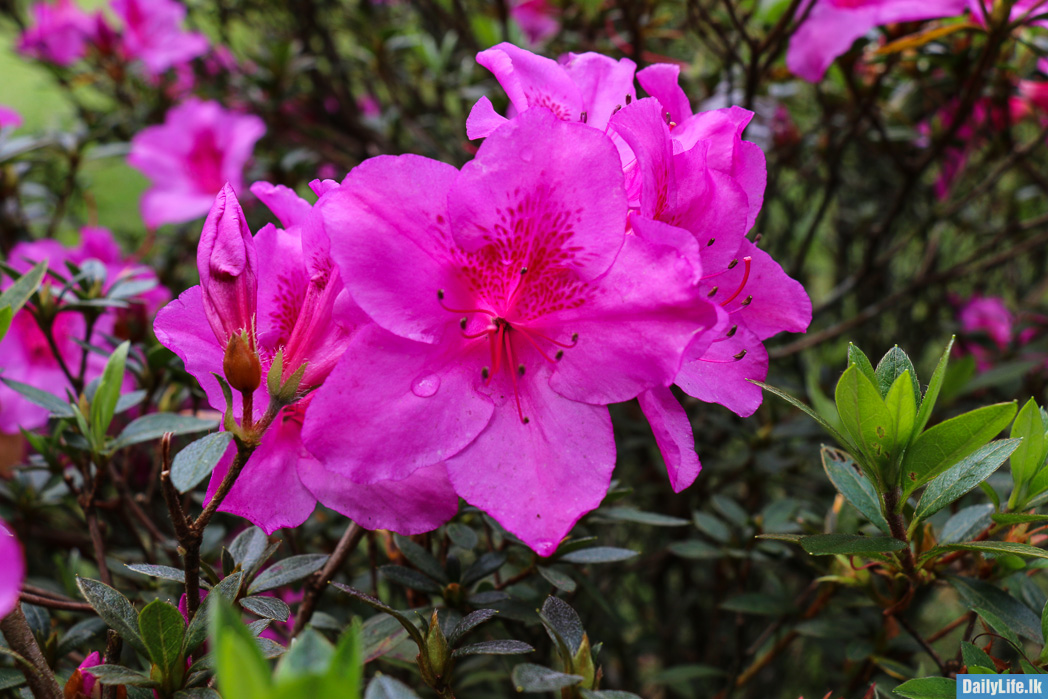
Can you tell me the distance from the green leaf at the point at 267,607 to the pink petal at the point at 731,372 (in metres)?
0.42

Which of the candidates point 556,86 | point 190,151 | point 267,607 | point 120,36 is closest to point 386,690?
point 267,607

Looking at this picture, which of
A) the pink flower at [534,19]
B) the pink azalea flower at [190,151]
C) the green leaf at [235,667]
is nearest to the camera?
the green leaf at [235,667]

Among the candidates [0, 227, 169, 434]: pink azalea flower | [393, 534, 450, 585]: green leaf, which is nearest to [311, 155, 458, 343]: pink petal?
[393, 534, 450, 585]: green leaf

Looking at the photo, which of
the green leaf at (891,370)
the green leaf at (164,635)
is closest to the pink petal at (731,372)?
the green leaf at (891,370)

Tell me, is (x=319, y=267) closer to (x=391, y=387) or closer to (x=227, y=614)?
(x=391, y=387)

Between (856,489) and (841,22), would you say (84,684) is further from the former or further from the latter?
(841,22)

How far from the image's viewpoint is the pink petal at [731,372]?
0.71 metres

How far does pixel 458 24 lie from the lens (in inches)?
79.4

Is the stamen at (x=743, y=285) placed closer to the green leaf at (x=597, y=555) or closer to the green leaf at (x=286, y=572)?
the green leaf at (x=597, y=555)

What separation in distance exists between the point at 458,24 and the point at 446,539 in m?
1.57

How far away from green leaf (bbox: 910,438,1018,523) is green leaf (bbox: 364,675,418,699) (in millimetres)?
487

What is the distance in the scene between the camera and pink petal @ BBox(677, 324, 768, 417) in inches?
27.8

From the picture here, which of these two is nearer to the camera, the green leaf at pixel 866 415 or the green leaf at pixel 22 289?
the green leaf at pixel 866 415

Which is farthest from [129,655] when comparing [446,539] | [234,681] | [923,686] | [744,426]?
[744,426]
